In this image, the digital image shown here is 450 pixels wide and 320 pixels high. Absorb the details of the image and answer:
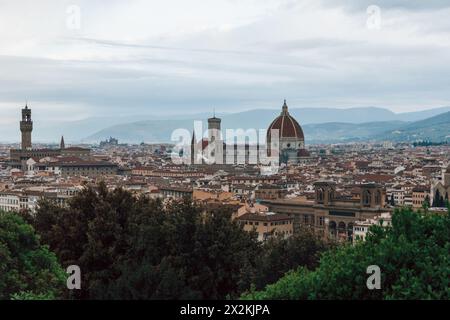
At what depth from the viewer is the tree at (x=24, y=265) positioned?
17859mm

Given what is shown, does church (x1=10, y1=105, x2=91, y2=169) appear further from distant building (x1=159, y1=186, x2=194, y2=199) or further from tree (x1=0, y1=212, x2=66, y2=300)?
tree (x1=0, y1=212, x2=66, y2=300)

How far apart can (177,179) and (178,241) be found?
61.4m

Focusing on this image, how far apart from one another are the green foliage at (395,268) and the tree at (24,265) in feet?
17.9

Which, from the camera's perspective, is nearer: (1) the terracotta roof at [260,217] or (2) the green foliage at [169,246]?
(2) the green foliage at [169,246]

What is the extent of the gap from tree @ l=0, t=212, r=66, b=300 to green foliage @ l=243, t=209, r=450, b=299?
5.47 meters

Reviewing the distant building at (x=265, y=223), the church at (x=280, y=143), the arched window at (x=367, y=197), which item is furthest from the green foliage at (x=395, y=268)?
the church at (x=280, y=143)

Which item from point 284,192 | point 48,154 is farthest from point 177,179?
point 48,154

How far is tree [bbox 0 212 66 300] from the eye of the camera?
58.6ft

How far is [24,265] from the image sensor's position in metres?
19.4

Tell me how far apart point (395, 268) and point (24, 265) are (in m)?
9.11

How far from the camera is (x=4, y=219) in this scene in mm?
20375

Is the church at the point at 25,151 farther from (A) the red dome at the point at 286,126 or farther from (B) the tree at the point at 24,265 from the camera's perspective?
(B) the tree at the point at 24,265
